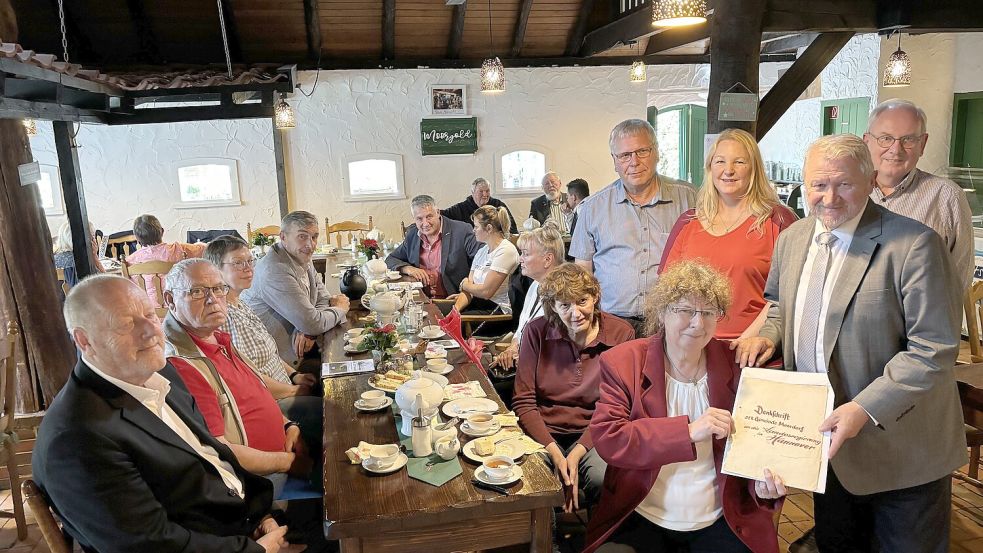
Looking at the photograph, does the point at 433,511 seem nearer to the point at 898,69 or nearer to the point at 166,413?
the point at 166,413

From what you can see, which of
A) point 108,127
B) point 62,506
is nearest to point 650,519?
point 62,506

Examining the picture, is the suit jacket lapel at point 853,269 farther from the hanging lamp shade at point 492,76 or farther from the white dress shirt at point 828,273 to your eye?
the hanging lamp shade at point 492,76

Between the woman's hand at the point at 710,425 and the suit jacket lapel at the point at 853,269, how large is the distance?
355 mm

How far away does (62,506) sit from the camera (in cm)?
166

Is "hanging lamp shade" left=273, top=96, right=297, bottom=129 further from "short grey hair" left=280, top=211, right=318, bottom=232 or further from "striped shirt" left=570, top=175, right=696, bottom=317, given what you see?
"striped shirt" left=570, top=175, right=696, bottom=317

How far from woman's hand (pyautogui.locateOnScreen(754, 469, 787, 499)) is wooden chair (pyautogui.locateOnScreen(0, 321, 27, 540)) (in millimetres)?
3252

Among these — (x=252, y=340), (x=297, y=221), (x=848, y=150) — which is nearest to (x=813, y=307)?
(x=848, y=150)

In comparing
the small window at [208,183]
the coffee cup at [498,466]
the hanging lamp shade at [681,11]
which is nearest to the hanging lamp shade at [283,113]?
the small window at [208,183]

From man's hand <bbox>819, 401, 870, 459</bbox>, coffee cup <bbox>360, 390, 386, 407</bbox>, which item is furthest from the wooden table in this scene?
man's hand <bbox>819, 401, 870, 459</bbox>

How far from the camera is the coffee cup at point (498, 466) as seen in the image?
1.92 m

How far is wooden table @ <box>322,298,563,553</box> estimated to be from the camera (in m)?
1.79

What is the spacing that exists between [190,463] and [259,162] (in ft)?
24.7

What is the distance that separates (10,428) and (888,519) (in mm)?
3720

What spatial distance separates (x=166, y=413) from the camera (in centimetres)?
198
